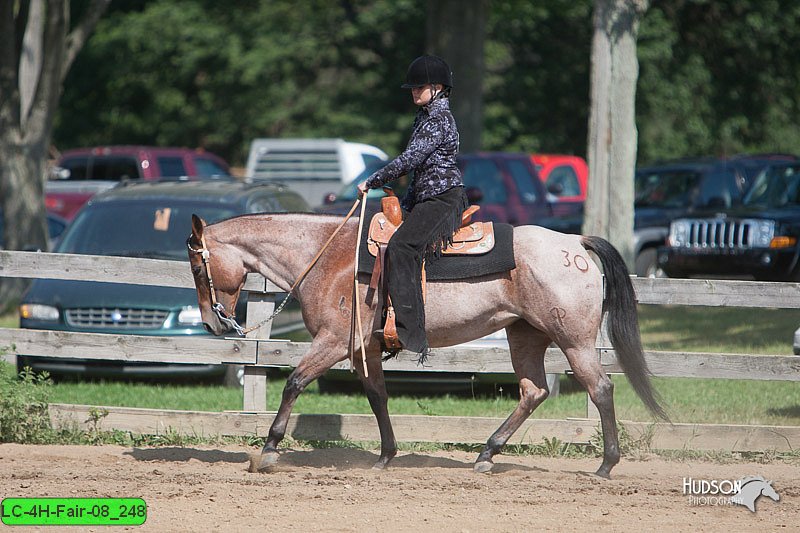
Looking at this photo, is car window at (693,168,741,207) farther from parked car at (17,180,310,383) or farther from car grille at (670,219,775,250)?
parked car at (17,180,310,383)

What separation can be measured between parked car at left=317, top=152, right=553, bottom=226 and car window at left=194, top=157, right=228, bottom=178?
359 inches

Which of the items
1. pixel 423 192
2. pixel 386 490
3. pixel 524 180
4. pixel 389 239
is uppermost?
pixel 423 192

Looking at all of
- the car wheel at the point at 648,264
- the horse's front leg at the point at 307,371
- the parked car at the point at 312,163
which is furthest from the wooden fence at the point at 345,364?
the parked car at the point at 312,163

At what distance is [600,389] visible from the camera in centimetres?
748

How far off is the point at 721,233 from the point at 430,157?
1117 centimetres

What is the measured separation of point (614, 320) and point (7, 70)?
1232 centimetres

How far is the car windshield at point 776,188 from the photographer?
59.2ft

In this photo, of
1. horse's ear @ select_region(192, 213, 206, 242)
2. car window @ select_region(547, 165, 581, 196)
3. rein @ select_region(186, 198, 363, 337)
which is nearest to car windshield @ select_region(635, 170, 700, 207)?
car window @ select_region(547, 165, 581, 196)

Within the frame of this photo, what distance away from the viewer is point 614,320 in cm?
777

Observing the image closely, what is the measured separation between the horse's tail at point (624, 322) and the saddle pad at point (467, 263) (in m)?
0.63

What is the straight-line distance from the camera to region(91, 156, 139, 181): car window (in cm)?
2573

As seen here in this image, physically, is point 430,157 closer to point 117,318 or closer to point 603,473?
point 603,473

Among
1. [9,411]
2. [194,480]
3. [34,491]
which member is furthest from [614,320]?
[9,411]

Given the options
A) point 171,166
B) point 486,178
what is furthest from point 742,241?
point 171,166
